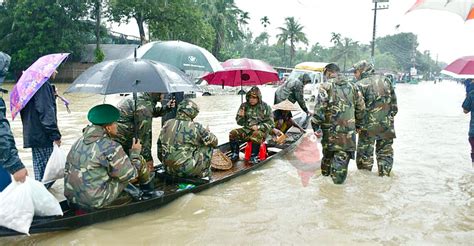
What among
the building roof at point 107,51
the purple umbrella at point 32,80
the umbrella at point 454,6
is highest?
the building roof at point 107,51

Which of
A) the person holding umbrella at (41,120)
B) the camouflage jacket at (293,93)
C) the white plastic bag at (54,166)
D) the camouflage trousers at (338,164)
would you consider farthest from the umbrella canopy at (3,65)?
the camouflage jacket at (293,93)

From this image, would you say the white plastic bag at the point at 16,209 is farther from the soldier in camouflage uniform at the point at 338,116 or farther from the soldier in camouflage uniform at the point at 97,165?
the soldier in camouflage uniform at the point at 338,116

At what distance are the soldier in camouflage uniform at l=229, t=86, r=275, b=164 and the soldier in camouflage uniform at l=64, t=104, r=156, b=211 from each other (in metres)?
3.18

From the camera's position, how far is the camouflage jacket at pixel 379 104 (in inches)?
249

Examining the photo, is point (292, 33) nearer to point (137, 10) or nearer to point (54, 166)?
point (137, 10)

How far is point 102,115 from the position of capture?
152 inches

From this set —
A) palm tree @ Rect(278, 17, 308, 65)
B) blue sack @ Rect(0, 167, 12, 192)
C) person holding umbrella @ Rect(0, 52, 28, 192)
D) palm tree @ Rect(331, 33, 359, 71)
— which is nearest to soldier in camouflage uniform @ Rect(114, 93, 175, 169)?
blue sack @ Rect(0, 167, 12, 192)

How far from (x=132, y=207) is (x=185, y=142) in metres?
1.06

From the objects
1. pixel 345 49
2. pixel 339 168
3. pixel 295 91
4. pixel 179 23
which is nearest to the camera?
pixel 339 168

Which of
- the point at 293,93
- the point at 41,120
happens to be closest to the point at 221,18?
the point at 293,93

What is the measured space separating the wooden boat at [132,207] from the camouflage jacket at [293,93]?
2737 mm

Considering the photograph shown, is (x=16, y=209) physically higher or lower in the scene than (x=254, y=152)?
higher

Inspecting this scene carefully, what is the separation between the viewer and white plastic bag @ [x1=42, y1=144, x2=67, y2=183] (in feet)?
15.1

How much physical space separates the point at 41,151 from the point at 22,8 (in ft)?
103
